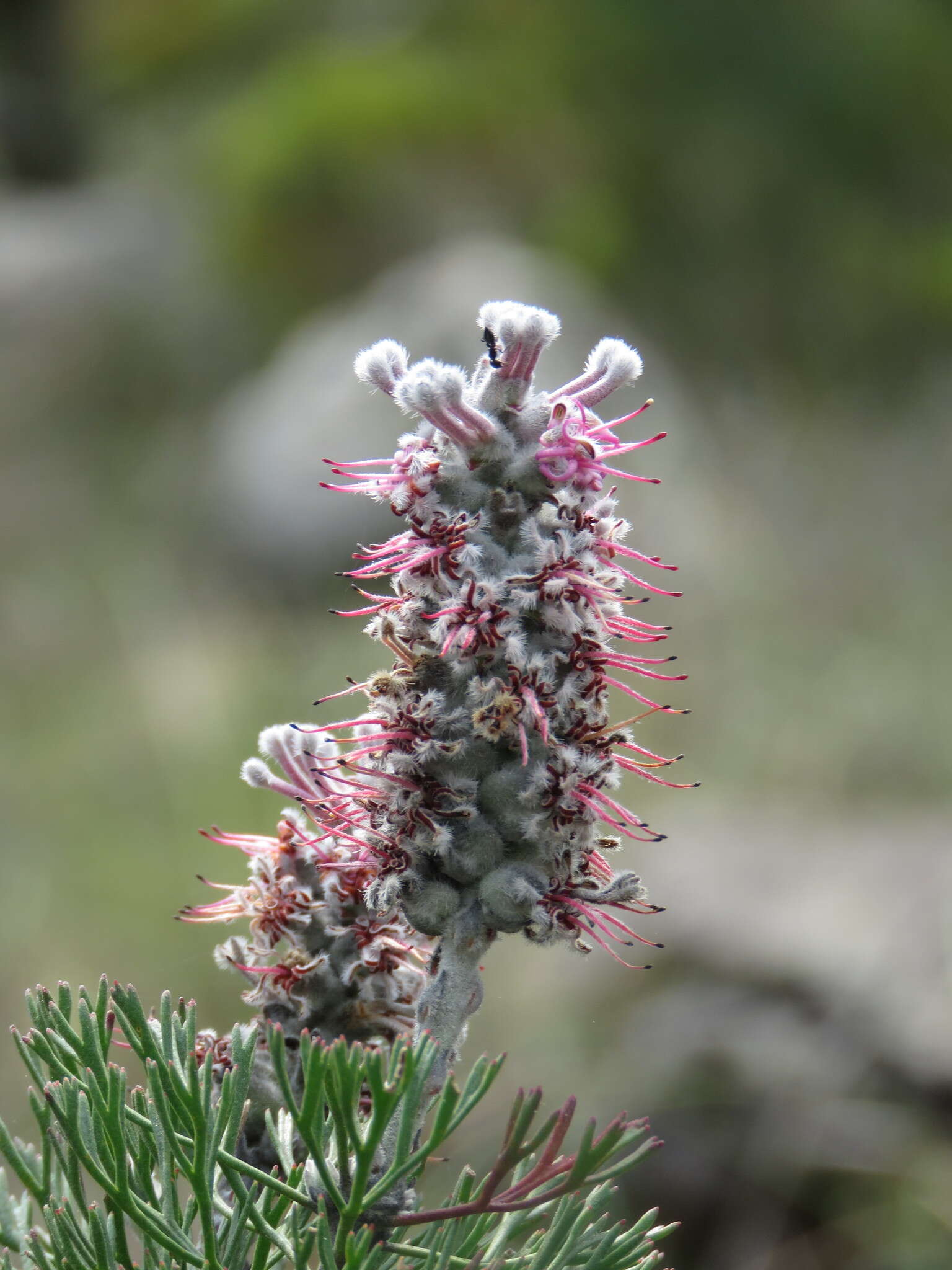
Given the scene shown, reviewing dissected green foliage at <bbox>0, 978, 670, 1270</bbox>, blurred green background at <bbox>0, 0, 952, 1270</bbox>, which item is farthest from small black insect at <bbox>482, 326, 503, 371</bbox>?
blurred green background at <bbox>0, 0, 952, 1270</bbox>

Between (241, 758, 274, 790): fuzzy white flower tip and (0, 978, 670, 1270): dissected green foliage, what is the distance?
8.3 inches

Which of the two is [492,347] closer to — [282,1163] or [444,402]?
[444,402]

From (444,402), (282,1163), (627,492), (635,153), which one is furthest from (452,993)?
(635,153)

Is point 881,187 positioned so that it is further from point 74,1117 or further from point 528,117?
point 74,1117

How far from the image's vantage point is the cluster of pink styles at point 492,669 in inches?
34.0

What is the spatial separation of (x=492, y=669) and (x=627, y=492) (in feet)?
19.9

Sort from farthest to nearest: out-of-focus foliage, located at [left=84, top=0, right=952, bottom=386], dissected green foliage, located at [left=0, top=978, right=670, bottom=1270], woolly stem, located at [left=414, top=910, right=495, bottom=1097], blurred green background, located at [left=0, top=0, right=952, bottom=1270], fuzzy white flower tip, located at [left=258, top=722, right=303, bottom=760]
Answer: out-of-focus foliage, located at [left=84, top=0, right=952, bottom=386] < blurred green background, located at [left=0, top=0, right=952, bottom=1270] < fuzzy white flower tip, located at [left=258, top=722, right=303, bottom=760] < woolly stem, located at [left=414, top=910, right=495, bottom=1097] < dissected green foliage, located at [left=0, top=978, right=670, bottom=1270]

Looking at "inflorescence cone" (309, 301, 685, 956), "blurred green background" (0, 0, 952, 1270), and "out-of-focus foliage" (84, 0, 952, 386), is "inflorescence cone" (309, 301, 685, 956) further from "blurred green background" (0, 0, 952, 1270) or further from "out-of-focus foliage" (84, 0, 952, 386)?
"out-of-focus foliage" (84, 0, 952, 386)

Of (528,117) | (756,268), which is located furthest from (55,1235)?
(528,117)

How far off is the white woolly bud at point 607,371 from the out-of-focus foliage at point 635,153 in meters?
7.43

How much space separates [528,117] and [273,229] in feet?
7.38

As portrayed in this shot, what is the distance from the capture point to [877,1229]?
273 centimetres

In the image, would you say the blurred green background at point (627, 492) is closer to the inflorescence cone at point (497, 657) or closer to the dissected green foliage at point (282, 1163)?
the dissected green foliage at point (282, 1163)

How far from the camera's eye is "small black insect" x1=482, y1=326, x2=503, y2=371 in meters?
0.92
